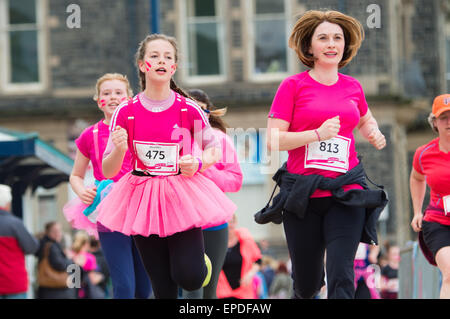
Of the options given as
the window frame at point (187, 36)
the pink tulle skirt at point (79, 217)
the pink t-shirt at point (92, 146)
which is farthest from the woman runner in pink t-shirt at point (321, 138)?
the window frame at point (187, 36)

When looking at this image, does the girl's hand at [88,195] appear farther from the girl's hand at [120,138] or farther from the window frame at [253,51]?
the window frame at [253,51]

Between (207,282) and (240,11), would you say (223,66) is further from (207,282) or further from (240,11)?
(207,282)

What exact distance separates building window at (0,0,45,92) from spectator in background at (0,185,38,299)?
542 inches

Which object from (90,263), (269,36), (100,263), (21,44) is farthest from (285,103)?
(21,44)

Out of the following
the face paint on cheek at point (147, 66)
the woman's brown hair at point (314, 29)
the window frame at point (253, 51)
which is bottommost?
the face paint on cheek at point (147, 66)

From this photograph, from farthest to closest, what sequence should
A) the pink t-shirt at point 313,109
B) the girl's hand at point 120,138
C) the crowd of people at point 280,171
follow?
the pink t-shirt at point 313,109 → the crowd of people at point 280,171 → the girl's hand at point 120,138

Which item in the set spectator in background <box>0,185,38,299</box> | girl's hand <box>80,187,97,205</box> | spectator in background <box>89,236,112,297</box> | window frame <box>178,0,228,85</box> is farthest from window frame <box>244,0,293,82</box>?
girl's hand <box>80,187,97,205</box>

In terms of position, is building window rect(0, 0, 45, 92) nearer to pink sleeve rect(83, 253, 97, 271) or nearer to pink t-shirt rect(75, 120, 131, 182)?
pink sleeve rect(83, 253, 97, 271)

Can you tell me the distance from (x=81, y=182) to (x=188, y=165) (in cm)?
155

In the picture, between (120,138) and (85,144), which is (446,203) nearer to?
(120,138)

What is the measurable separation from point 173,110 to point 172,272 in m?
1.00

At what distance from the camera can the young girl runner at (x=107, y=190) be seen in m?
7.70

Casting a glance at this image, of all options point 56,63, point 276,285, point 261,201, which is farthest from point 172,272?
point 56,63

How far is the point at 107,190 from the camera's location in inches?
300
